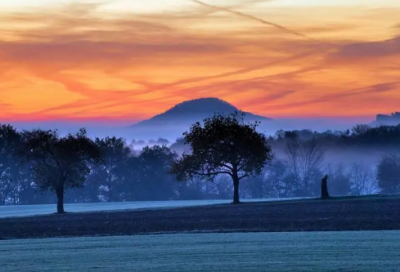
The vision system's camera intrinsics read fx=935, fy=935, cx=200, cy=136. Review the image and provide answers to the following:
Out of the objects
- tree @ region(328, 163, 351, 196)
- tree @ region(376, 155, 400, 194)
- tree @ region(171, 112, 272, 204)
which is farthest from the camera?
tree @ region(328, 163, 351, 196)

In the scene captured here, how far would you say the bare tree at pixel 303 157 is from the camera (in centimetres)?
15088

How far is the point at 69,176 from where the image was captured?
9094 centimetres

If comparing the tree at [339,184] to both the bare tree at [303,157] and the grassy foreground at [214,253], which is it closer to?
the bare tree at [303,157]

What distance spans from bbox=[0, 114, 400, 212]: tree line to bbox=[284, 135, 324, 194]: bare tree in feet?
0.55

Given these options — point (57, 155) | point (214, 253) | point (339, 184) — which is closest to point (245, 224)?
point (214, 253)

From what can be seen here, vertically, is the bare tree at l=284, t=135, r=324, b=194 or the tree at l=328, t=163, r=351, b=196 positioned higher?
the bare tree at l=284, t=135, r=324, b=194

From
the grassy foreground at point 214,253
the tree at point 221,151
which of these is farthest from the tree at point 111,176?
the grassy foreground at point 214,253

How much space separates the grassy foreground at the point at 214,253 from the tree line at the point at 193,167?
145ft

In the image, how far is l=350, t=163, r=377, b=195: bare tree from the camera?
14938cm

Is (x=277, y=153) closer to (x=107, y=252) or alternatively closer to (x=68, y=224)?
(x=68, y=224)

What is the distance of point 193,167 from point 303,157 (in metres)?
67.2

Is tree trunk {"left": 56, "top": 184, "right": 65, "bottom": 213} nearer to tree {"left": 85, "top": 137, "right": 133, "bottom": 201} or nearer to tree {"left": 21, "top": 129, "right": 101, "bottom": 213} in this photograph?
tree {"left": 21, "top": 129, "right": 101, "bottom": 213}

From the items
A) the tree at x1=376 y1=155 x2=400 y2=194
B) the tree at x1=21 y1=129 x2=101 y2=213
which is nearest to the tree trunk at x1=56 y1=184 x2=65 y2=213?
the tree at x1=21 y1=129 x2=101 y2=213

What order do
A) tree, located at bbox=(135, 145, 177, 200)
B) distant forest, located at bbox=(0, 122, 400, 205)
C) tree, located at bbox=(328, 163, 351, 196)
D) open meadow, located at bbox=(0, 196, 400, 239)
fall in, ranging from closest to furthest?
open meadow, located at bbox=(0, 196, 400, 239) → distant forest, located at bbox=(0, 122, 400, 205) → tree, located at bbox=(135, 145, 177, 200) → tree, located at bbox=(328, 163, 351, 196)
